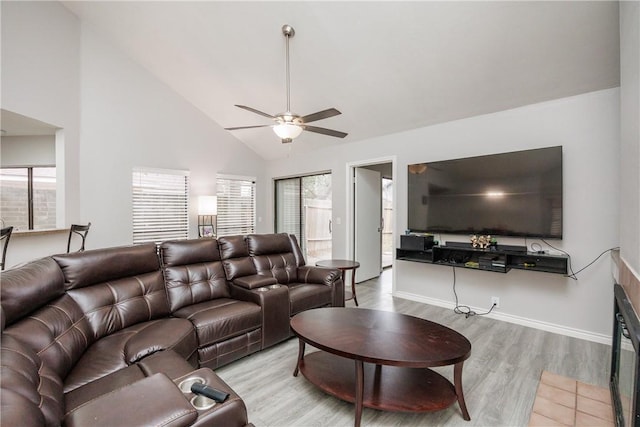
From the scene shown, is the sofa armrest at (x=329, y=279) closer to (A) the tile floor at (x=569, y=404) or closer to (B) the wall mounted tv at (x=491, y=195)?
(B) the wall mounted tv at (x=491, y=195)

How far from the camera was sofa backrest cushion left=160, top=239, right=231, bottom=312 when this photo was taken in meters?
2.70

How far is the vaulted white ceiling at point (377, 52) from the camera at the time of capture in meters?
2.59

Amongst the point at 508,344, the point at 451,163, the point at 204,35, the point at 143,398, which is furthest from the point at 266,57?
the point at 508,344

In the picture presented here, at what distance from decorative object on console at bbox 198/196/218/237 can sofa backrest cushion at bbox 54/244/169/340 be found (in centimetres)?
283

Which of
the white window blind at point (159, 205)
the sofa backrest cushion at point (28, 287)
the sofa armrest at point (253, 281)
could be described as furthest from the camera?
the white window blind at point (159, 205)

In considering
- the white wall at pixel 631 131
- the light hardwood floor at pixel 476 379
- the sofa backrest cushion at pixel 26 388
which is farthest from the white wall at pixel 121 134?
the white wall at pixel 631 131

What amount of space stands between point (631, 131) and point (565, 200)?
64.4 inches

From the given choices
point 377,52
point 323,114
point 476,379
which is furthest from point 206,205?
point 476,379

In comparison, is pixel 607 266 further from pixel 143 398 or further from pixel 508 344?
pixel 143 398

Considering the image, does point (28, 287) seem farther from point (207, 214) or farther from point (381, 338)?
point (207, 214)

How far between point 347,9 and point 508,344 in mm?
3689

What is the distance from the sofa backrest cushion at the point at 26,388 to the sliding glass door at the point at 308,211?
15.2ft

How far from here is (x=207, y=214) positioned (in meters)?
5.47

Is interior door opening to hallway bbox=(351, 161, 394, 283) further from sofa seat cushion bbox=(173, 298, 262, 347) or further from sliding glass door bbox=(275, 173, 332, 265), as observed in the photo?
sofa seat cushion bbox=(173, 298, 262, 347)
